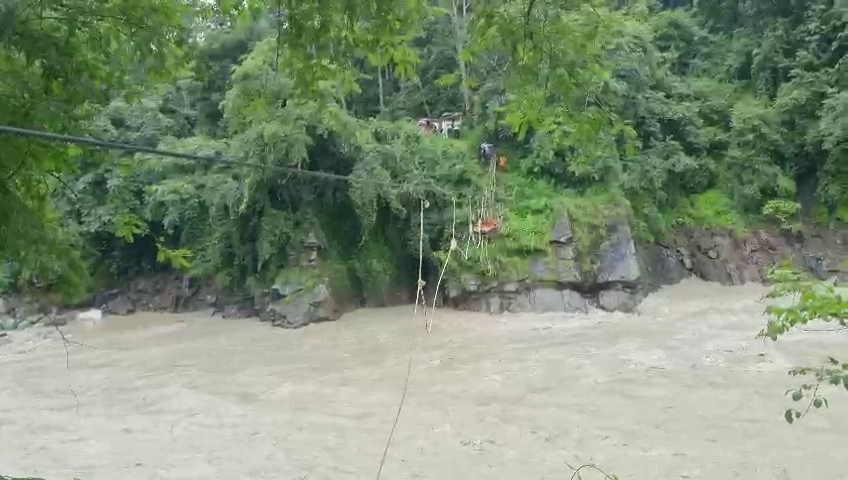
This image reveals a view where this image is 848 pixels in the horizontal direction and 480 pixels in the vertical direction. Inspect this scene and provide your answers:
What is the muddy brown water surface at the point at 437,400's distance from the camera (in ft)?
16.1

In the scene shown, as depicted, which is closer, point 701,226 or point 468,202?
point 468,202

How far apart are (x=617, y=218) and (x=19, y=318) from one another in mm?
8259

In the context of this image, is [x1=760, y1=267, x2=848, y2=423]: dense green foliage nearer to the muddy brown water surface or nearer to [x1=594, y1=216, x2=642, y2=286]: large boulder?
the muddy brown water surface

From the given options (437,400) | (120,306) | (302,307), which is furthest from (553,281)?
(120,306)

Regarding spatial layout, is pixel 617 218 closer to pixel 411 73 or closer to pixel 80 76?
pixel 411 73

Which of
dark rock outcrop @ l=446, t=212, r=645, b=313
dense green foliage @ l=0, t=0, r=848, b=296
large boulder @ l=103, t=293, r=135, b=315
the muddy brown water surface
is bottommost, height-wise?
the muddy brown water surface

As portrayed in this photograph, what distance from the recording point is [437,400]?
6.20 meters

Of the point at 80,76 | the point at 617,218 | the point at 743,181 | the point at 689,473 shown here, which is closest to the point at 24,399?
the point at 80,76

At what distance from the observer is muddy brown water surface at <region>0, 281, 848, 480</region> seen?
491 centimetres

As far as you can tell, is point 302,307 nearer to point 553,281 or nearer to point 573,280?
point 553,281

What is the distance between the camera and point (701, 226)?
11.2 metres

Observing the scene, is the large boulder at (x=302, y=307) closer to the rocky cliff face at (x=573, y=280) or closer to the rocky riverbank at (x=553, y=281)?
the rocky riverbank at (x=553, y=281)

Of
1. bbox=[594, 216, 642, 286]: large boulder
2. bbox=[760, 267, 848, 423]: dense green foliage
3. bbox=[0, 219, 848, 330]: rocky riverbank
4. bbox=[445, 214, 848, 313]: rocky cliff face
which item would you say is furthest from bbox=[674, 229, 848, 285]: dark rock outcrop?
bbox=[760, 267, 848, 423]: dense green foliage

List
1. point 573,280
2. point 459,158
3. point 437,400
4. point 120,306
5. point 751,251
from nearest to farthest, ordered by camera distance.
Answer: point 437,400, point 573,280, point 459,158, point 751,251, point 120,306
